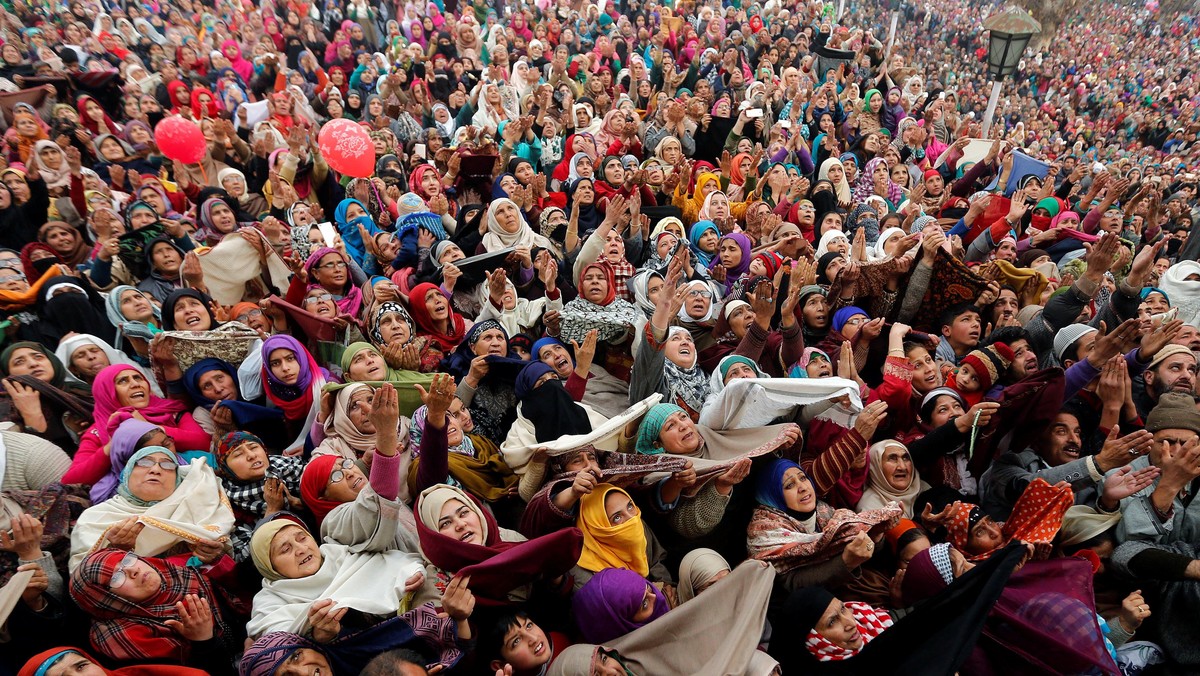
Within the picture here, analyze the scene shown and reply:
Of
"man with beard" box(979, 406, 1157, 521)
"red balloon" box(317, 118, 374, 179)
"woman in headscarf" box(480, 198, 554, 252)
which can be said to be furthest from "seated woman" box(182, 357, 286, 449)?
"man with beard" box(979, 406, 1157, 521)

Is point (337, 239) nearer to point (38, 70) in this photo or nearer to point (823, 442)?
point (823, 442)

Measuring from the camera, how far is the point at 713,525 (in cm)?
287

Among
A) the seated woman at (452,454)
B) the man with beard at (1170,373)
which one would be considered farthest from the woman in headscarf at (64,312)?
the man with beard at (1170,373)

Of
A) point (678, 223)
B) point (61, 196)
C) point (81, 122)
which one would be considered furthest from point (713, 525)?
point (81, 122)

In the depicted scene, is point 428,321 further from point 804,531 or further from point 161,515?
point 804,531

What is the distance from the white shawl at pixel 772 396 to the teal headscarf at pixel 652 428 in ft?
0.97

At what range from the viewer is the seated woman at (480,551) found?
2.30m

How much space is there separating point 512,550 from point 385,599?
562 millimetres

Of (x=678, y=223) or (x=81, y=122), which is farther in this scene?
(x=81, y=122)

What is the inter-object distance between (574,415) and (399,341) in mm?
1339

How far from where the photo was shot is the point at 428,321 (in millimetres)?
4340

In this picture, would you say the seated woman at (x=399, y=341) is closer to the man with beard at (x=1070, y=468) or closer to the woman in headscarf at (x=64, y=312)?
the woman in headscarf at (x=64, y=312)

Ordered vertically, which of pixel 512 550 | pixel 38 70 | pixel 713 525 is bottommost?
pixel 713 525

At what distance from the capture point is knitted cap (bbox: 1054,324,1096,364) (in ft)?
12.6
